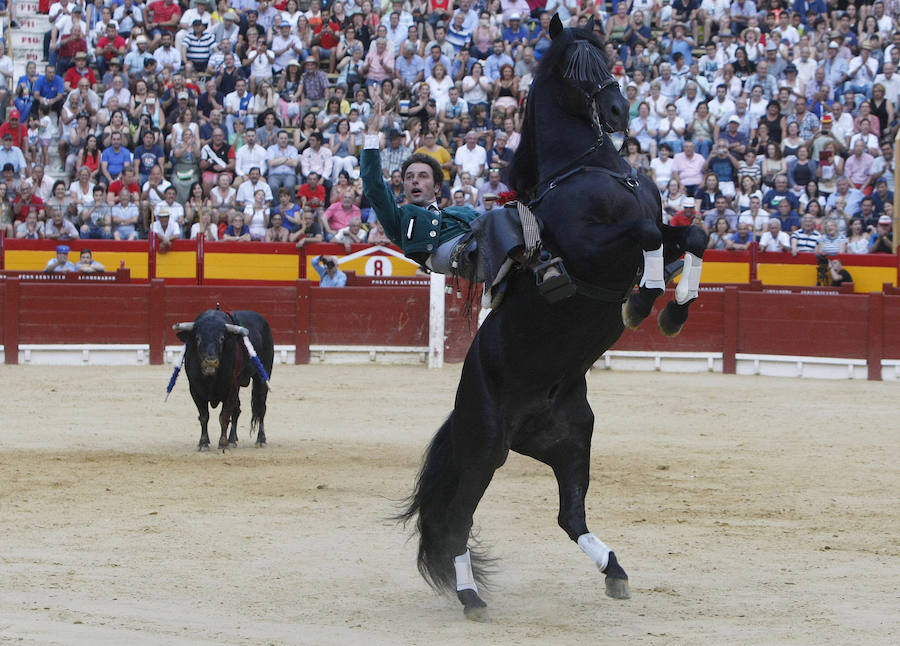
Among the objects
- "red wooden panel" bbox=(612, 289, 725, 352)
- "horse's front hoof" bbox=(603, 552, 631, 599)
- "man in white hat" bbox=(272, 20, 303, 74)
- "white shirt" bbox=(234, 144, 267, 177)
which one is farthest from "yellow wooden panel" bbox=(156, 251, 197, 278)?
"horse's front hoof" bbox=(603, 552, 631, 599)

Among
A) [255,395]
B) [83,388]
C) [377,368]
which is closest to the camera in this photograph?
[255,395]

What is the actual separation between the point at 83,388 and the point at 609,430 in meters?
5.52

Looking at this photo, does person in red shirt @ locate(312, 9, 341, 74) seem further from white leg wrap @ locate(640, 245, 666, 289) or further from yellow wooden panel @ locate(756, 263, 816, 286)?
white leg wrap @ locate(640, 245, 666, 289)

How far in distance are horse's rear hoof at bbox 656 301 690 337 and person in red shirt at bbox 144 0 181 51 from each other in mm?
15227

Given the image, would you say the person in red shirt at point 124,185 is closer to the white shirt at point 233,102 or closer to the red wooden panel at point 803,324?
the white shirt at point 233,102

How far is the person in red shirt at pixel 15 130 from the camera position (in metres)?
16.9

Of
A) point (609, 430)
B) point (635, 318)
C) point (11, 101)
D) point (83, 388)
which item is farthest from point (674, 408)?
point (11, 101)

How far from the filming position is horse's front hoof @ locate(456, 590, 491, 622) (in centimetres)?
503

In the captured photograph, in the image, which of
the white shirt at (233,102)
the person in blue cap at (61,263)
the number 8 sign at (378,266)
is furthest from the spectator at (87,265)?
the number 8 sign at (378,266)

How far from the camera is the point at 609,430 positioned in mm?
10703

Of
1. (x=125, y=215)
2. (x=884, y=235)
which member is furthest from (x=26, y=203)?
(x=884, y=235)

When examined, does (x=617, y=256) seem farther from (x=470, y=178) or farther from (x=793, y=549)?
(x=470, y=178)

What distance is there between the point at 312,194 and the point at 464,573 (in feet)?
38.4

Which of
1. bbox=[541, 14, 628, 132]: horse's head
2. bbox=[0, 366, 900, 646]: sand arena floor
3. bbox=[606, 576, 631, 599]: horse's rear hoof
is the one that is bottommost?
bbox=[0, 366, 900, 646]: sand arena floor
